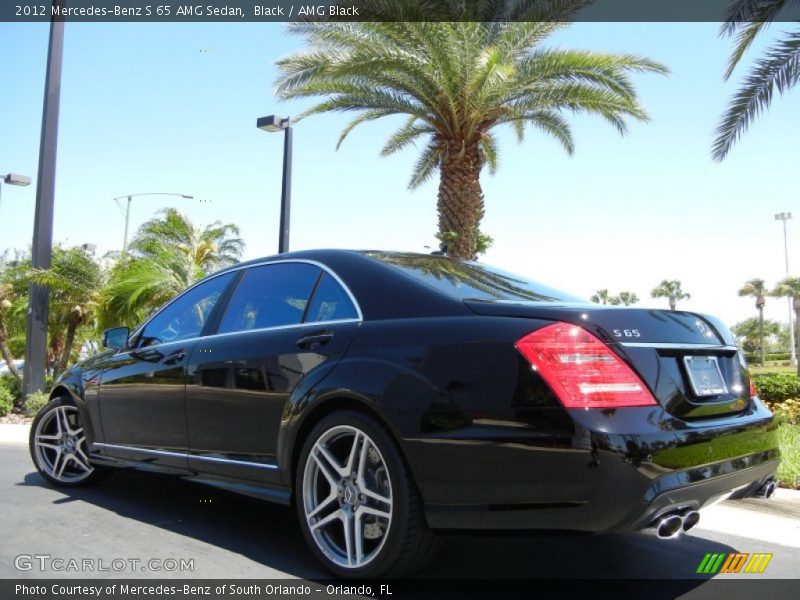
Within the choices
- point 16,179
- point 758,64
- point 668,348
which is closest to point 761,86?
point 758,64

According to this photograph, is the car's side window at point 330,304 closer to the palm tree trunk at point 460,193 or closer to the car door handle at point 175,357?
the car door handle at point 175,357

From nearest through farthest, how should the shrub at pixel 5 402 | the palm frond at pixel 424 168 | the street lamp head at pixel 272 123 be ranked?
the street lamp head at pixel 272 123
the shrub at pixel 5 402
the palm frond at pixel 424 168

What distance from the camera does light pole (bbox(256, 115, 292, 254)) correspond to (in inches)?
436

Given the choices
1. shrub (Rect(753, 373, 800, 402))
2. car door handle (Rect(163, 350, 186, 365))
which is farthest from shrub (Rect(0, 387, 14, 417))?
shrub (Rect(753, 373, 800, 402))

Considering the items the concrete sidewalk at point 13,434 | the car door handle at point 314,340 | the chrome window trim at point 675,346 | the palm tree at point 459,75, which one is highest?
the palm tree at point 459,75

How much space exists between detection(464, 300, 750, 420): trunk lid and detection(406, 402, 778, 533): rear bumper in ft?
0.39

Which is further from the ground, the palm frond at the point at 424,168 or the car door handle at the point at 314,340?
the palm frond at the point at 424,168

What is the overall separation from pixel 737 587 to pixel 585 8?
35.2 ft

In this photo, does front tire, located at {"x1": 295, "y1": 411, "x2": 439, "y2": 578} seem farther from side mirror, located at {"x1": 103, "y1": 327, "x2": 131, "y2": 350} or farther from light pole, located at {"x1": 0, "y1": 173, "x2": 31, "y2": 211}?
light pole, located at {"x1": 0, "y1": 173, "x2": 31, "y2": 211}

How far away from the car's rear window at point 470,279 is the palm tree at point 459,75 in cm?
808

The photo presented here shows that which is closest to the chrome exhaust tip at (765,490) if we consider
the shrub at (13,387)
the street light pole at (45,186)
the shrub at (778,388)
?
the shrub at (778,388)

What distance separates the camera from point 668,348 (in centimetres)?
297

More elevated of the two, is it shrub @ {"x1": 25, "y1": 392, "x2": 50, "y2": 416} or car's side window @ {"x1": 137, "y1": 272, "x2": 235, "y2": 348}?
car's side window @ {"x1": 137, "y1": 272, "x2": 235, "y2": 348}

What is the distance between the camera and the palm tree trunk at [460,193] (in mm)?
13445
